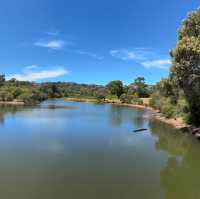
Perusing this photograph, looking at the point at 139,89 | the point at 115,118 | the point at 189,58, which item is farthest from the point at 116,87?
the point at 189,58

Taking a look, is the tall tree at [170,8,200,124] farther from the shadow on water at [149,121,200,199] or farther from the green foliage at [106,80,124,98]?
the green foliage at [106,80,124,98]

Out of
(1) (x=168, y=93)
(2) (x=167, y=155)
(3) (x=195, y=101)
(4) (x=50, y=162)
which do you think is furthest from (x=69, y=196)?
(1) (x=168, y=93)

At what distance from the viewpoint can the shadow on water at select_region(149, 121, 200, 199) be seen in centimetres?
1052

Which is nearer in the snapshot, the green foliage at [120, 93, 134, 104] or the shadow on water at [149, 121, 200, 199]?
the shadow on water at [149, 121, 200, 199]

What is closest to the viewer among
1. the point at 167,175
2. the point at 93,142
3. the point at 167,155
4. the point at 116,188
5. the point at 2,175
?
the point at 116,188

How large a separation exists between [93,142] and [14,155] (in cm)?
679

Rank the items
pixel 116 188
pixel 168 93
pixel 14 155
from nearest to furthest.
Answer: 1. pixel 116 188
2. pixel 14 155
3. pixel 168 93

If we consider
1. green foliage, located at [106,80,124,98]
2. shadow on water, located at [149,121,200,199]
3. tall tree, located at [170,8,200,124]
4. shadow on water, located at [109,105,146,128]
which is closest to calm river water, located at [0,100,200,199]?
shadow on water, located at [149,121,200,199]

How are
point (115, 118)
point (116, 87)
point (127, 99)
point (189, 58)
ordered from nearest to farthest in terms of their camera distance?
point (189, 58) < point (115, 118) < point (127, 99) < point (116, 87)

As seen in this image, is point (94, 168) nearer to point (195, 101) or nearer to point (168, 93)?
point (195, 101)

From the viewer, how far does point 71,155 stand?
15.4 metres

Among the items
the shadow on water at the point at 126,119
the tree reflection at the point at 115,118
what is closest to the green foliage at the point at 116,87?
the tree reflection at the point at 115,118

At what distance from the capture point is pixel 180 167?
14.2 m

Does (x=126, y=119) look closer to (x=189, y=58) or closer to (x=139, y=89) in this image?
(x=189, y=58)
